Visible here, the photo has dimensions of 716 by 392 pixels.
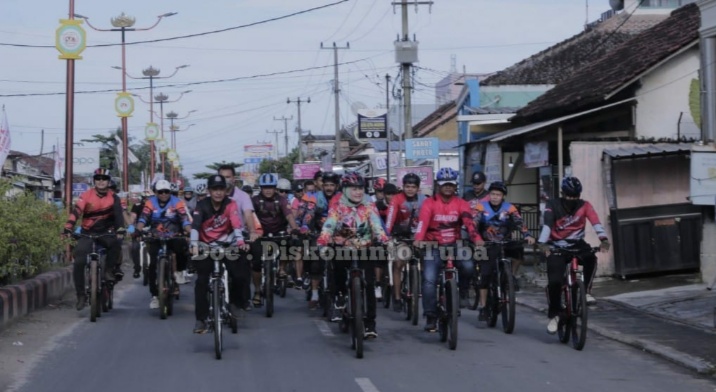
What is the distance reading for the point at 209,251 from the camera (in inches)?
423

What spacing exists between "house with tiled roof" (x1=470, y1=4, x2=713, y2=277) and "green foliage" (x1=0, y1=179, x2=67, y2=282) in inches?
373

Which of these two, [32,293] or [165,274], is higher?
[165,274]

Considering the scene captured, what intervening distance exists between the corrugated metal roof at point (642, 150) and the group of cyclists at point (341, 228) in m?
5.10

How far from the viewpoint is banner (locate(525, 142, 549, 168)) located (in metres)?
21.2

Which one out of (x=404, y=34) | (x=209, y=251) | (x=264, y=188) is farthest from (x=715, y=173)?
(x=404, y=34)

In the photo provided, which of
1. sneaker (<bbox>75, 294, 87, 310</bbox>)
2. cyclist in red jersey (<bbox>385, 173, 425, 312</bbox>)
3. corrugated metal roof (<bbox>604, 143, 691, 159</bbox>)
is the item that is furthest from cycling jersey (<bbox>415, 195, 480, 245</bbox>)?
corrugated metal roof (<bbox>604, 143, 691, 159</bbox>)

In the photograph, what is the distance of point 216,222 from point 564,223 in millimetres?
3945

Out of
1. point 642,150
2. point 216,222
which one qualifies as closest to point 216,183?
point 216,222

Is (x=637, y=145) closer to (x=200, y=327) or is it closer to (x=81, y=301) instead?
(x=81, y=301)

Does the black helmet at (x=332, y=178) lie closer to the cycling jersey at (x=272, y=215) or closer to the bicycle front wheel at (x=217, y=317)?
the cycling jersey at (x=272, y=215)

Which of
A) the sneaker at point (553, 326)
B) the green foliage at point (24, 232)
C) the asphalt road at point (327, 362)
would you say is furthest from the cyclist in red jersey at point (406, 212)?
the green foliage at point (24, 232)

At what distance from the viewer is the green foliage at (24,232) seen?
13992 millimetres

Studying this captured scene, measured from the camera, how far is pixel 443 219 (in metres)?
11.9

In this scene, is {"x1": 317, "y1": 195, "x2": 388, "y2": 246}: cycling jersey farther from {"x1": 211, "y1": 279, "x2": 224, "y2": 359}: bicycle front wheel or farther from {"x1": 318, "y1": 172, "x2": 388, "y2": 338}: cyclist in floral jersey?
{"x1": 211, "y1": 279, "x2": 224, "y2": 359}: bicycle front wheel
